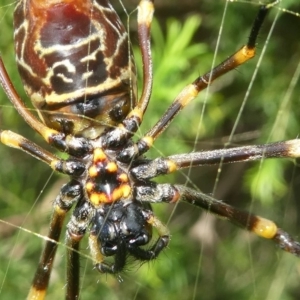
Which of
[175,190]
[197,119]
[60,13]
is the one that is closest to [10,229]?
[197,119]

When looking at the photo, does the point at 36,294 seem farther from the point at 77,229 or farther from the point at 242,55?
the point at 242,55

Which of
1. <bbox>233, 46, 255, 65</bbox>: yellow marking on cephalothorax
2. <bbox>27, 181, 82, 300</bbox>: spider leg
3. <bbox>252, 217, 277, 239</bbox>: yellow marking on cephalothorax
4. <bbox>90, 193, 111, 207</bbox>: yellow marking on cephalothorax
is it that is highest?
<bbox>233, 46, 255, 65</bbox>: yellow marking on cephalothorax

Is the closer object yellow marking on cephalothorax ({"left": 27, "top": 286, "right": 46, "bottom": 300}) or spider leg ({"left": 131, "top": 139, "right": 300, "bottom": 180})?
spider leg ({"left": 131, "top": 139, "right": 300, "bottom": 180})

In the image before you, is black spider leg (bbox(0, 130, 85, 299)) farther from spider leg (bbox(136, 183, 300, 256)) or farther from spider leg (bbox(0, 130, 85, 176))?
spider leg (bbox(136, 183, 300, 256))

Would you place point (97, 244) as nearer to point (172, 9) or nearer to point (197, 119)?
point (197, 119)

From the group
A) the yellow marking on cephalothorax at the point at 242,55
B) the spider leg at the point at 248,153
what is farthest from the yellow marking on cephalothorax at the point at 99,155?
the yellow marking on cephalothorax at the point at 242,55

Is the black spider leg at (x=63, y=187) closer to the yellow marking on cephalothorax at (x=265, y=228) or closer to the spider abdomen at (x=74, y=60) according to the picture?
the spider abdomen at (x=74, y=60)

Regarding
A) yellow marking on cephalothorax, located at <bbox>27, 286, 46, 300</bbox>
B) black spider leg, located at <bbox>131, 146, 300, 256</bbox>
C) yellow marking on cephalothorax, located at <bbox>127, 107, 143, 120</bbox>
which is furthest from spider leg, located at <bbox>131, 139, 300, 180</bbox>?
yellow marking on cephalothorax, located at <bbox>27, 286, 46, 300</bbox>

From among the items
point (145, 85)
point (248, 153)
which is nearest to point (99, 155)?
point (145, 85)

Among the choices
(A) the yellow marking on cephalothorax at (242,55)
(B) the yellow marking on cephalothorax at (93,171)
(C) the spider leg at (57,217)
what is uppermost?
(A) the yellow marking on cephalothorax at (242,55)
